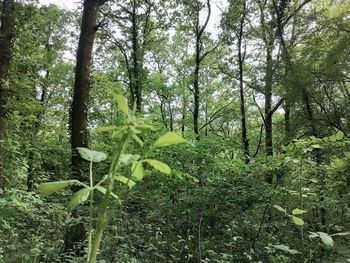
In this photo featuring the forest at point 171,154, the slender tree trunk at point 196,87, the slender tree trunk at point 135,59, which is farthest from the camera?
the slender tree trunk at point 196,87

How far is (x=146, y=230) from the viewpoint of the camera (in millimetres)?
5320

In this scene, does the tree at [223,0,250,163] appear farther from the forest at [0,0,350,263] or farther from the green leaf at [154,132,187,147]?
the green leaf at [154,132,187,147]

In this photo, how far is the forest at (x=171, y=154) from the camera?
95.4 inches

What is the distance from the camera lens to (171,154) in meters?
5.80

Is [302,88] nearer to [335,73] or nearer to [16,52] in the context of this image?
[335,73]

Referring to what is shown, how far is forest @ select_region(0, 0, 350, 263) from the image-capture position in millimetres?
2424

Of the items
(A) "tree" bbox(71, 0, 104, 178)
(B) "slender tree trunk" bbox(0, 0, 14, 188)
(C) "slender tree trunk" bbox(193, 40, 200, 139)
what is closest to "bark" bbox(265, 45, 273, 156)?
(C) "slender tree trunk" bbox(193, 40, 200, 139)

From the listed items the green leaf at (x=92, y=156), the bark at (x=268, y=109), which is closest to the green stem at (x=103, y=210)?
the green leaf at (x=92, y=156)

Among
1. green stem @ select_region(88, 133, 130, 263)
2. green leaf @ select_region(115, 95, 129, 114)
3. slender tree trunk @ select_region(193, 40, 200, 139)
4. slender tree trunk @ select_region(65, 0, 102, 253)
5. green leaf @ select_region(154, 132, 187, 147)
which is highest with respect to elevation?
slender tree trunk @ select_region(193, 40, 200, 139)

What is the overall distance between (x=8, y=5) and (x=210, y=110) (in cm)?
2074

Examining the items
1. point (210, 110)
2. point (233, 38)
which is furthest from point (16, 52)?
point (210, 110)

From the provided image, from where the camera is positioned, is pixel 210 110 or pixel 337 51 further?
pixel 210 110

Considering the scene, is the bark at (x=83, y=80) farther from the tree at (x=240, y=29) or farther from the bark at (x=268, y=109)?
the tree at (x=240, y=29)

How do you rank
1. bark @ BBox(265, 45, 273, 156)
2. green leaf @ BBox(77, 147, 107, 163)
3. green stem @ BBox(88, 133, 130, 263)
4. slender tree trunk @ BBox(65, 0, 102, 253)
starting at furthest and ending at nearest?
bark @ BBox(265, 45, 273, 156)
slender tree trunk @ BBox(65, 0, 102, 253)
green leaf @ BBox(77, 147, 107, 163)
green stem @ BBox(88, 133, 130, 263)
